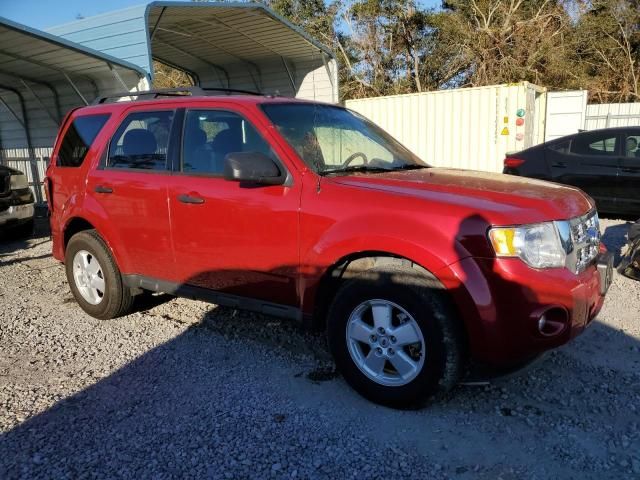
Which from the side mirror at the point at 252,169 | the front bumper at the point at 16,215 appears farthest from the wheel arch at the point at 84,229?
the front bumper at the point at 16,215

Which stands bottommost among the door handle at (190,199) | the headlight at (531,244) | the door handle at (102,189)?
the headlight at (531,244)

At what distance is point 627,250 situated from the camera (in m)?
5.72

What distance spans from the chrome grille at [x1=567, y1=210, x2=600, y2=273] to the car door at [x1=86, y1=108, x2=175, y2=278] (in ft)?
9.12

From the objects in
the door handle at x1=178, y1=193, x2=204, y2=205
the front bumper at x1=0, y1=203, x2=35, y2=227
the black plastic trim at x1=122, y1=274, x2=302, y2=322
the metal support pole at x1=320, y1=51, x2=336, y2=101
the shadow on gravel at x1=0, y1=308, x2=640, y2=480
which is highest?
the metal support pole at x1=320, y1=51, x2=336, y2=101

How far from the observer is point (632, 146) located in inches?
329

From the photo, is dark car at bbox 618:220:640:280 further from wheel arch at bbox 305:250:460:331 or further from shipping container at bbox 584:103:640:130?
shipping container at bbox 584:103:640:130

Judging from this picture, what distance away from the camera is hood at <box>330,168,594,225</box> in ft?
9.45

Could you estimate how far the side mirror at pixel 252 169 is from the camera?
3307 millimetres

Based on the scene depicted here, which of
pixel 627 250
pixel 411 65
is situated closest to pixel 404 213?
pixel 627 250

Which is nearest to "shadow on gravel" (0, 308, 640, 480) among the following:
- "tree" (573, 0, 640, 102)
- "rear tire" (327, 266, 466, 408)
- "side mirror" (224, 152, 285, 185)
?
"rear tire" (327, 266, 466, 408)

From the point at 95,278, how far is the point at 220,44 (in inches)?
436

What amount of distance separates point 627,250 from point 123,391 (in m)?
5.17

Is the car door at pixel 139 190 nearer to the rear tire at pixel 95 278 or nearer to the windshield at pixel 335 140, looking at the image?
the rear tire at pixel 95 278

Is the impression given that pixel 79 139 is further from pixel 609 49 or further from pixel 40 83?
pixel 609 49
